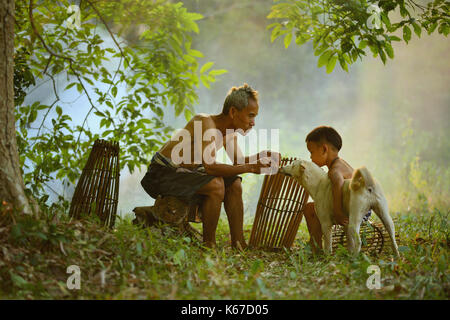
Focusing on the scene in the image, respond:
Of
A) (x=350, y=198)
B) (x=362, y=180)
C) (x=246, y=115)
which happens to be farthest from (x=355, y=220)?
(x=246, y=115)

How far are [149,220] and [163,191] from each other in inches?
10.2

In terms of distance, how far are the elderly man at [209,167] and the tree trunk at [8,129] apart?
1223mm

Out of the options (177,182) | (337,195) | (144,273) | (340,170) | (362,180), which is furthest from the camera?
(177,182)

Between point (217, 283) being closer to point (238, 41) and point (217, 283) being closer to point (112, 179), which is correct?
point (112, 179)

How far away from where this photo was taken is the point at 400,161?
8.65 meters

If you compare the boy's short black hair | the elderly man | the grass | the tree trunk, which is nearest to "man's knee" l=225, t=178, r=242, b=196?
the elderly man

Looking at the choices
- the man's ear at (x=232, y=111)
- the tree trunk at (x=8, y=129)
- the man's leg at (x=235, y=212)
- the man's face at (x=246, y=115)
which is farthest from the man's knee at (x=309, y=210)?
the tree trunk at (x=8, y=129)

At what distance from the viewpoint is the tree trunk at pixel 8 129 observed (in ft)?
8.42

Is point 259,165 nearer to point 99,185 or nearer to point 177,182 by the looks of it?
point 177,182

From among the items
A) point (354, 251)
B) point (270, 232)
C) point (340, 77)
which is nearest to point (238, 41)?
point (340, 77)

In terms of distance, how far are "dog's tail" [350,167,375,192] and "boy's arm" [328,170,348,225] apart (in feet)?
0.52

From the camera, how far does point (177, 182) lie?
3584 millimetres

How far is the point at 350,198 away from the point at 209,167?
1128 millimetres
